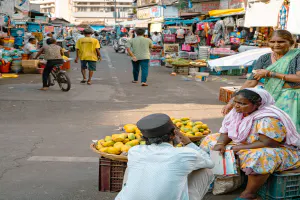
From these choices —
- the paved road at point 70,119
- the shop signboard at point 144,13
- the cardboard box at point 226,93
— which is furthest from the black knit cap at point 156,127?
the shop signboard at point 144,13

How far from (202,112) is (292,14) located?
8.84 ft

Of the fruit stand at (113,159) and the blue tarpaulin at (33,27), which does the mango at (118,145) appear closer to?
the fruit stand at (113,159)

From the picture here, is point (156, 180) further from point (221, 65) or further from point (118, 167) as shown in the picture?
point (221, 65)

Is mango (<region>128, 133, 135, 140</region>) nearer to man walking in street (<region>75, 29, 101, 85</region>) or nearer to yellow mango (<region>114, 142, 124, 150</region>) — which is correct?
yellow mango (<region>114, 142, 124, 150</region>)

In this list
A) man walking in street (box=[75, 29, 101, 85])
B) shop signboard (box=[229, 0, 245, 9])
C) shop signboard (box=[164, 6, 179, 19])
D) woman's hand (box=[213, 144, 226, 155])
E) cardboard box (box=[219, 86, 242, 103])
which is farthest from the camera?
shop signboard (box=[164, 6, 179, 19])

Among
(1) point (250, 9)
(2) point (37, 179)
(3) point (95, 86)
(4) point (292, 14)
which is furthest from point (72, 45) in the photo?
(2) point (37, 179)

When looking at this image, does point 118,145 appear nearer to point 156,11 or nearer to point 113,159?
point 113,159

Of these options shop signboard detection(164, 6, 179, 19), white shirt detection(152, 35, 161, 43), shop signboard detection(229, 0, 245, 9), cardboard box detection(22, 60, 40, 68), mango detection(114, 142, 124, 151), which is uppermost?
shop signboard detection(164, 6, 179, 19)

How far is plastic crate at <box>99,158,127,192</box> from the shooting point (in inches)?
166

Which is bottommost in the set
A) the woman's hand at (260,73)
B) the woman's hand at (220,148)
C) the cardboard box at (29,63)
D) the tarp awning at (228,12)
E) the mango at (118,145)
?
the cardboard box at (29,63)

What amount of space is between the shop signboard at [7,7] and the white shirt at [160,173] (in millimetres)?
15288

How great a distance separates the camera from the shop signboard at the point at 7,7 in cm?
1670

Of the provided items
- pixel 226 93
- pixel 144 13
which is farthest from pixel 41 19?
pixel 144 13

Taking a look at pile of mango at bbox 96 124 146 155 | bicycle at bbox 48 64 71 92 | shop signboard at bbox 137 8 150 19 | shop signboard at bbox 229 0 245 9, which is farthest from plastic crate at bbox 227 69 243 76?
shop signboard at bbox 137 8 150 19
